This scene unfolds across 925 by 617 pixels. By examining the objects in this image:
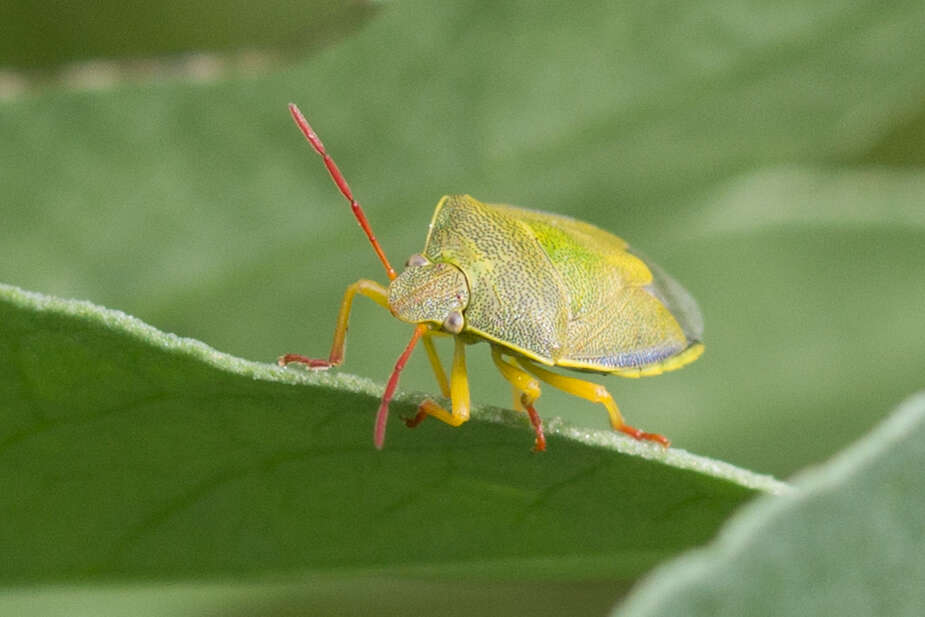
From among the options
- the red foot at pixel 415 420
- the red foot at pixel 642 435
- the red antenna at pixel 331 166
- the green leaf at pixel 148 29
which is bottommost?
the red foot at pixel 415 420

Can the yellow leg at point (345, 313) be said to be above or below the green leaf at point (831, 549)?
above

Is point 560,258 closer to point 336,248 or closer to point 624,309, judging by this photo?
point 624,309

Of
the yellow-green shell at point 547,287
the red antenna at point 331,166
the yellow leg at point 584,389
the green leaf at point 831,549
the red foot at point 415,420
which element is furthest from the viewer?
the yellow leg at point 584,389

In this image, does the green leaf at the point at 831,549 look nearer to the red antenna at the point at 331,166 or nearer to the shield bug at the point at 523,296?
the shield bug at the point at 523,296

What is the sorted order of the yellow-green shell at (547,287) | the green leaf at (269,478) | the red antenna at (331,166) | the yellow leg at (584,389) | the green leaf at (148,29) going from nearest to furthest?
the green leaf at (269,478)
the red antenna at (331,166)
the green leaf at (148,29)
the yellow-green shell at (547,287)
the yellow leg at (584,389)

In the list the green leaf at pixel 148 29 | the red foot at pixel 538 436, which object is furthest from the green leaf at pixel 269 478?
the green leaf at pixel 148 29

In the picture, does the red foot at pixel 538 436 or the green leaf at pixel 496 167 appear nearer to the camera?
the red foot at pixel 538 436

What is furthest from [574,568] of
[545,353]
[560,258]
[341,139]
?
[341,139]

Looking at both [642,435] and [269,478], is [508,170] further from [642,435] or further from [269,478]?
[269,478]
